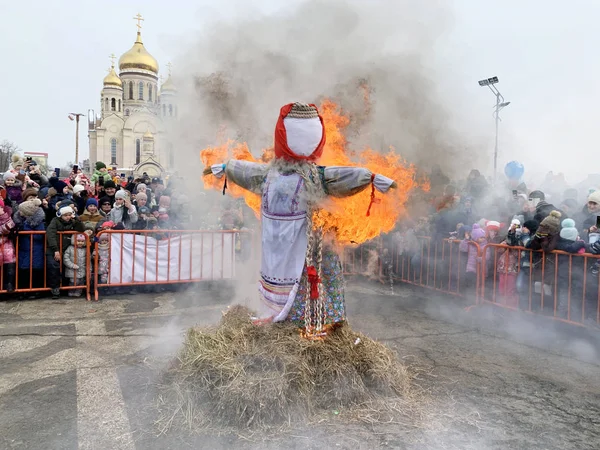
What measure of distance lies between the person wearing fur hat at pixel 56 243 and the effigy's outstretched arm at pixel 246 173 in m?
4.20

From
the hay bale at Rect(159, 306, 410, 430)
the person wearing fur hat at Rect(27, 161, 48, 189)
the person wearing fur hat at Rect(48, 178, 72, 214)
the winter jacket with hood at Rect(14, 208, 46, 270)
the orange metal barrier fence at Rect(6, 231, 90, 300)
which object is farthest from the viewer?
the person wearing fur hat at Rect(27, 161, 48, 189)

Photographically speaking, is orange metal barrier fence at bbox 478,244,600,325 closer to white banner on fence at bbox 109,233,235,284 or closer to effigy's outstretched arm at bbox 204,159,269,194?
effigy's outstretched arm at bbox 204,159,269,194

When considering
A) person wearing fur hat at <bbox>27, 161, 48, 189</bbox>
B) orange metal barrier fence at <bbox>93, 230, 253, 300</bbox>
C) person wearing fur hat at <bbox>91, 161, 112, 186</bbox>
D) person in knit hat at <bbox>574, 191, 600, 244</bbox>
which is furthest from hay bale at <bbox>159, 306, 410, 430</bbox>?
person wearing fur hat at <bbox>91, 161, 112, 186</bbox>

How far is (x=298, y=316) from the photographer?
4117 mm

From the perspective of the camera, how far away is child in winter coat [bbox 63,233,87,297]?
7711mm

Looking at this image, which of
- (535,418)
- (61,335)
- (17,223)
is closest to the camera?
(535,418)

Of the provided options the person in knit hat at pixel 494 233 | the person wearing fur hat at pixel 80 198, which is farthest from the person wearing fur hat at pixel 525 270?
the person wearing fur hat at pixel 80 198

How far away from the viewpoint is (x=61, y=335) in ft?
18.5

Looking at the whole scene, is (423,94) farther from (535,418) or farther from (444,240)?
(535,418)

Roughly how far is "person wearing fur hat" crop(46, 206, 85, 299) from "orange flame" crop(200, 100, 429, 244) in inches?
147

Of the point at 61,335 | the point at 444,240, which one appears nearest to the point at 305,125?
the point at 61,335

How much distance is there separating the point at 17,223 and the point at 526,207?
28.2 ft

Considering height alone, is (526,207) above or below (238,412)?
above

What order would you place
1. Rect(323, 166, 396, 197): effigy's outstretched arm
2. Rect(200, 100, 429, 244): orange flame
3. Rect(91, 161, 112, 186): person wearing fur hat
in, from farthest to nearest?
Rect(91, 161, 112, 186): person wearing fur hat < Rect(200, 100, 429, 244): orange flame < Rect(323, 166, 396, 197): effigy's outstretched arm
